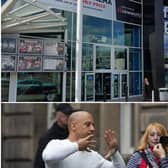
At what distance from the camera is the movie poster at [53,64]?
14.1m

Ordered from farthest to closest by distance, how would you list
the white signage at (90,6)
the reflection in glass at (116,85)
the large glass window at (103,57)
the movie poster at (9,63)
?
the reflection in glass at (116,85) < the large glass window at (103,57) < the white signage at (90,6) < the movie poster at (9,63)

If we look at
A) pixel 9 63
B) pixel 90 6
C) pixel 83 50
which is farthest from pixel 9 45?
pixel 90 6

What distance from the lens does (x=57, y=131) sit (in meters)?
3.58

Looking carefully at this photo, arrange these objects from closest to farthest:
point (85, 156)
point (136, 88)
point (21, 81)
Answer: point (85, 156) < point (21, 81) < point (136, 88)

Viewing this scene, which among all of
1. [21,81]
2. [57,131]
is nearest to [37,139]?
[57,131]

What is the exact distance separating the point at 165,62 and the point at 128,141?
14.3 m

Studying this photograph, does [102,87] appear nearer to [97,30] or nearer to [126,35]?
[97,30]

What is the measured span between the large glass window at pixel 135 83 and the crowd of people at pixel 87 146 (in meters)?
13.4

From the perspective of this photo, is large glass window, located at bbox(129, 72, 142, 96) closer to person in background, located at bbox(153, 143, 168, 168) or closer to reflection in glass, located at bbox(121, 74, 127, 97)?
reflection in glass, located at bbox(121, 74, 127, 97)

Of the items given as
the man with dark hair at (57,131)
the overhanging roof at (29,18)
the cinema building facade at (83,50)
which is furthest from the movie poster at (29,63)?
the man with dark hair at (57,131)

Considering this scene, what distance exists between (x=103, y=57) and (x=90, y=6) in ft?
7.35

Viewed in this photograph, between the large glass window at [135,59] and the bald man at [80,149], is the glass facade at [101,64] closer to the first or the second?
the large glass window at [135,59]

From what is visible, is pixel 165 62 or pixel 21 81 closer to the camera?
pixel 21 81

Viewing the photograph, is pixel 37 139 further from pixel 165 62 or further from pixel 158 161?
pixel 165 62
